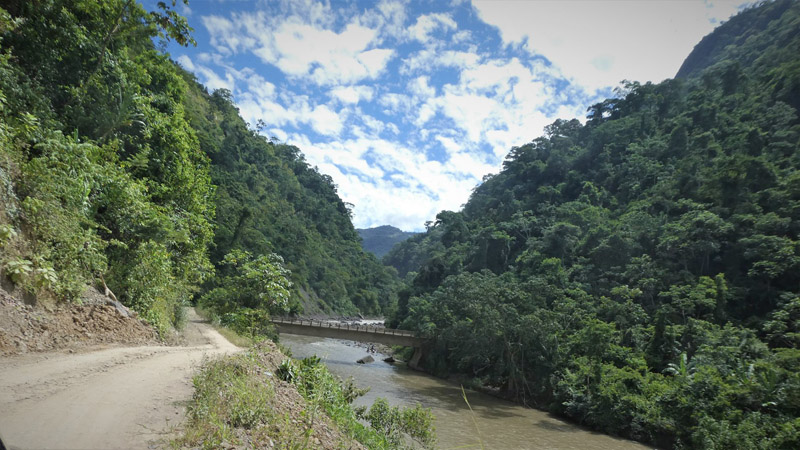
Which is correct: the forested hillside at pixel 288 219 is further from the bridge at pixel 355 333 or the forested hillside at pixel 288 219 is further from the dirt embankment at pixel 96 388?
the dirt embankment at pixel 96 388

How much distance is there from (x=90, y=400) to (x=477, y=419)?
84.6 feet

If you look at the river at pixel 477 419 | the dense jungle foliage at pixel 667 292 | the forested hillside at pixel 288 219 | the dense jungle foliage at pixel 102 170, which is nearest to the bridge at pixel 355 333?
the dense jungle foliage at pixel 667 292

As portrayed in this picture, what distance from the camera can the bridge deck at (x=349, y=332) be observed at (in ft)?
137

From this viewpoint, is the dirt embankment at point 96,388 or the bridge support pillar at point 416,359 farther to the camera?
the bridge support pillar at point 416,359

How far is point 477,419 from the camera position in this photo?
26.7 metres

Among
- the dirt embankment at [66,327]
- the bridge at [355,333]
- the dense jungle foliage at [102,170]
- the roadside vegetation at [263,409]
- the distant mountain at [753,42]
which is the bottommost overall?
the bridge at [355,333]

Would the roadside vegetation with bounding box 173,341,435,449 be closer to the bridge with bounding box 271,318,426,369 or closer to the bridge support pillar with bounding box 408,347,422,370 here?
the bridge with bounding box 271,318,426,369

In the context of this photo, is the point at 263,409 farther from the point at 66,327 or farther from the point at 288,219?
the point at 288,219

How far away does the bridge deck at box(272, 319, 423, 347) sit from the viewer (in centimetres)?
4188

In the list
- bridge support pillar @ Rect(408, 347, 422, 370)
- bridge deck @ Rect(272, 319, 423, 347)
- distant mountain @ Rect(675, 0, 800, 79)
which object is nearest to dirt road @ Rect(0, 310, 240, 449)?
bridge deck @ Rect(272, 319, 423, 347)

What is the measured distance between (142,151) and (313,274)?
7639cm

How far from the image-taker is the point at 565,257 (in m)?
57.9

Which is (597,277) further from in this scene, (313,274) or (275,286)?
(313,274)

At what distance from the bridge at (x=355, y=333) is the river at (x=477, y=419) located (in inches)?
128
